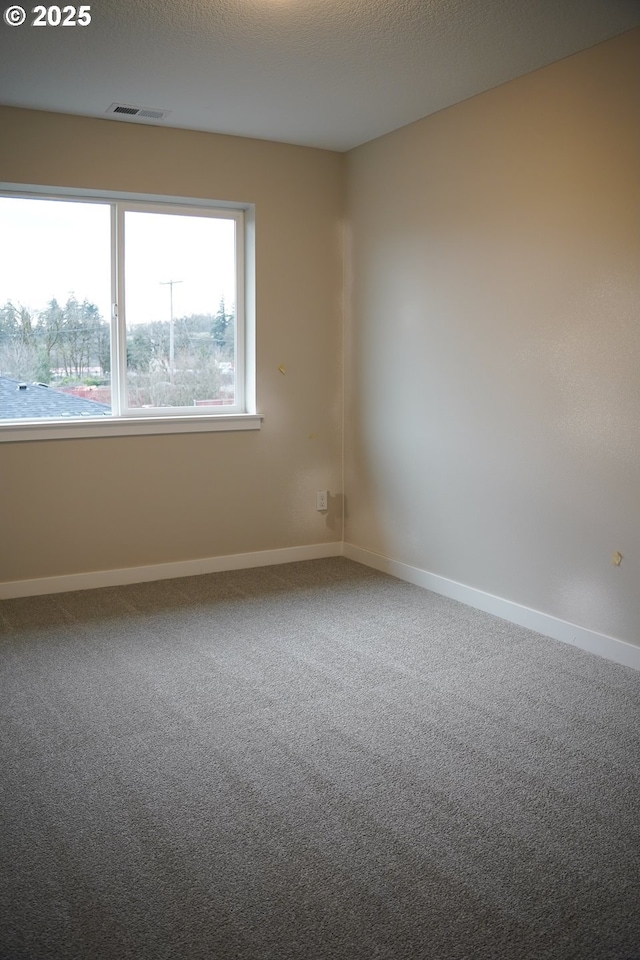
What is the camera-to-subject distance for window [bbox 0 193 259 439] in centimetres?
450

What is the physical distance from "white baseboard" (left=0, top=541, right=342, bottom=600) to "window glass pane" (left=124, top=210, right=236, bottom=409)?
3.06 feet

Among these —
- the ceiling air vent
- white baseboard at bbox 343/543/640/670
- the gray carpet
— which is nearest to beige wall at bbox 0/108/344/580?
the ceiling air vent

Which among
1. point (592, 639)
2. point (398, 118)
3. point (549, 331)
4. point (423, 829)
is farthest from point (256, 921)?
point (398, 118)

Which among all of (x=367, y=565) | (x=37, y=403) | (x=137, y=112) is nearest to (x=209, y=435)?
(x=37, y=403)

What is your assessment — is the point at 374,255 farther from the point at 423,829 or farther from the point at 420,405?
the point at 423,829

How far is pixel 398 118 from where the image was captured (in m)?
4.43

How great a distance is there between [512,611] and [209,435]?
200 cm

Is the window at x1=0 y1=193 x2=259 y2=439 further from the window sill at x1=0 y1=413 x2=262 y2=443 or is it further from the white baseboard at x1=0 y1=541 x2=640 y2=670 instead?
the white baseboard at x1=0 y1=541 x2=640 y2=670

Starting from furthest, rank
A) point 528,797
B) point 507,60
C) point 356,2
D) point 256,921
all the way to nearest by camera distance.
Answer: point 507,60
point 356,2
point 528,797
point 256,921

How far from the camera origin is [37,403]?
457 centimetres

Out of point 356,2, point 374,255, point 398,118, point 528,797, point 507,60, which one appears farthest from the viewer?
point 374,255

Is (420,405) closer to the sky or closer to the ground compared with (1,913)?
closer to the sky

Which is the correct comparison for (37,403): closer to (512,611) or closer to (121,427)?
(121,427)

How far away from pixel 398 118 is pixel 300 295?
1170 millimetres
